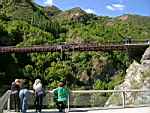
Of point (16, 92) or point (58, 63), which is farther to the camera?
point (58, 63)

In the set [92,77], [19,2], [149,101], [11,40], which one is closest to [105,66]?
[92,77]

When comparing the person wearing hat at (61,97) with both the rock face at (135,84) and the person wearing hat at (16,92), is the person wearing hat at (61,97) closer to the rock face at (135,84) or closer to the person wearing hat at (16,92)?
the person wearing hat at (16,92)

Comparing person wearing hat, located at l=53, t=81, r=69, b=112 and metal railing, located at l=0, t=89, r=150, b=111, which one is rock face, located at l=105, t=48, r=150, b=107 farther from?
person wearing hat, located at l=53, t=81, r=69, b=112

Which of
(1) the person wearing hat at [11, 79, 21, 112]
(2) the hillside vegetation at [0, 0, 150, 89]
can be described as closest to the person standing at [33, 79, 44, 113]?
(1) the person wearing hat at [11, 79, 21, 112]

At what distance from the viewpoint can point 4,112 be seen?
1697 centimetres

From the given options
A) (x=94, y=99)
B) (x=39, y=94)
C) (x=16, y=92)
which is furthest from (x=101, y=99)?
(x=16, y=92)

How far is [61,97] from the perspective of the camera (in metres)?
17.3

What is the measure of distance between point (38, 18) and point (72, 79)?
189ft

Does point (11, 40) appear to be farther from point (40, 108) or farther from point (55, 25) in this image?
point (40, 108)

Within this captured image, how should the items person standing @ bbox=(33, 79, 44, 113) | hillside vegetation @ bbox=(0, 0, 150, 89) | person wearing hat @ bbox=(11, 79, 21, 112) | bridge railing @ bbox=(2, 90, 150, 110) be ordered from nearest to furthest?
person wearing hat @ bbox=(11, 79, 21, 112) < person standing @ bbox=(33, 79, 44, 113) < bridge railing @ bbox=(2, 90, 150, 110) < hillside vegetation @ bbox=(0, 0, 150, 89)

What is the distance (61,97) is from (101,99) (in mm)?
3227

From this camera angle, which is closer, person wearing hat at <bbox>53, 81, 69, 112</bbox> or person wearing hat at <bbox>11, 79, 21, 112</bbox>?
person wearing hat at <bbox>11, 79, 21, 112</bbox>

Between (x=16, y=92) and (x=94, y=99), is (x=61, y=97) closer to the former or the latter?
(x=16, y=92)

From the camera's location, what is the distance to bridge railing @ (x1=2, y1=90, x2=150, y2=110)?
1841 cm
